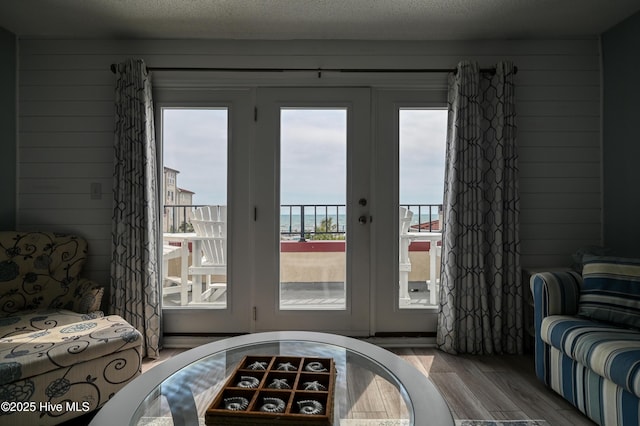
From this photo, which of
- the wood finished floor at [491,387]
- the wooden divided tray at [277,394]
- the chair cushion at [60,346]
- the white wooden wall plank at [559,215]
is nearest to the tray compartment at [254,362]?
the wooden divided tray at [277,394]

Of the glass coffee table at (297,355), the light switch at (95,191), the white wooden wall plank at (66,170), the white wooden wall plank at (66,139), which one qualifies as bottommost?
the glass coffee table at (297,355)

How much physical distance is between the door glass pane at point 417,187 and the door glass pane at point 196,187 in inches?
55.7

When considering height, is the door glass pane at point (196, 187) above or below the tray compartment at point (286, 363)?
above

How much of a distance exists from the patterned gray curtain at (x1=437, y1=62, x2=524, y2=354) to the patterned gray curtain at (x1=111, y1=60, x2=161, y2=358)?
217 centimetres

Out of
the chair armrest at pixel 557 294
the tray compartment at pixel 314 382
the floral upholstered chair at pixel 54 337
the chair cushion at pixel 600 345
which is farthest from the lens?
the chair armrest at pixel 557 294

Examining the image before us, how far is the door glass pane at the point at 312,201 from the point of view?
8.46 ft

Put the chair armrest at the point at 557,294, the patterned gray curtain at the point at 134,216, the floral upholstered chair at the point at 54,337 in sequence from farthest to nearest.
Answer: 1. the patterned gray curtain at the point at 134,216
2. the chair armrest at the point at 557,294
3. the floral upholstered chair at the point at 54,337

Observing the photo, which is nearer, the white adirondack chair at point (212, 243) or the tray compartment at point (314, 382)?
the tray compartment at point (314, 382)

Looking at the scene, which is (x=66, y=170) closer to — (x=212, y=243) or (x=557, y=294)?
(x=212, y=243)

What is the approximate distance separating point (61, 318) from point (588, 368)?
283 centimetres

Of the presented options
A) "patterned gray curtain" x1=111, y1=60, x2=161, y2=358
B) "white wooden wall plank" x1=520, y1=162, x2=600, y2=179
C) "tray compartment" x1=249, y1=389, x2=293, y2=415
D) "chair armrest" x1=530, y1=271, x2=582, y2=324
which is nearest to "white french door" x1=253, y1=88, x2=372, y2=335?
"patterned gray curtain" x1=111, y1=60, x2=161, y2=358

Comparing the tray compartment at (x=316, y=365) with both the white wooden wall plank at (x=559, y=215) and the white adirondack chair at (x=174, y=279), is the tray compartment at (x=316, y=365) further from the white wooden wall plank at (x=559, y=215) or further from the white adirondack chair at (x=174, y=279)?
the white wooden wall plank at (x=559, y=215)

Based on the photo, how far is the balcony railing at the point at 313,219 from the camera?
2.58 metres

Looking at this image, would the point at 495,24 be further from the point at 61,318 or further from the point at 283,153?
the point at 61,318
